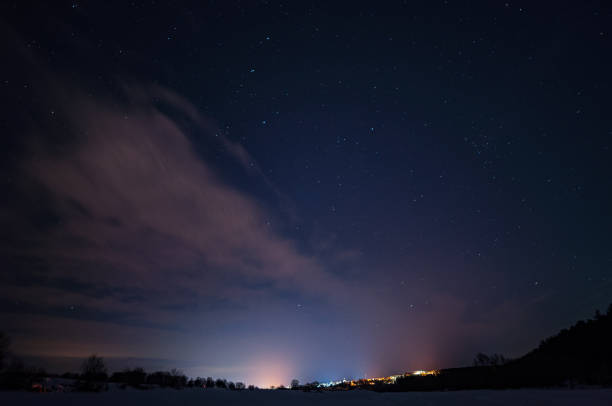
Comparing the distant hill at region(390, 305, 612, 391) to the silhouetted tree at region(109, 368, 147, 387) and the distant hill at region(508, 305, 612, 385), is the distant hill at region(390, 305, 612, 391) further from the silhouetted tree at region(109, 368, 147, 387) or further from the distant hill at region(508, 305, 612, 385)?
the silhouetted tree at region(109, 368, 147, 387)

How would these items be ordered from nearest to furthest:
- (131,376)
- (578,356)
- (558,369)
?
(131,376), (558,369), (578,356)

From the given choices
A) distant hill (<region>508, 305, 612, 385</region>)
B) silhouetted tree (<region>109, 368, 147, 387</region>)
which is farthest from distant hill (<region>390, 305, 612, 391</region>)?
silhouetted tree (<region>109, 368, 147, 387</region>)

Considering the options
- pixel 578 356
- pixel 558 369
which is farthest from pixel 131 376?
pixel 578 356

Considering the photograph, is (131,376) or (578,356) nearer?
(131,376)

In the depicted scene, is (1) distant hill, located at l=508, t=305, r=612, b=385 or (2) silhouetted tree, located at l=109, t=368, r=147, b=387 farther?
(1) distant hill, located at l=508, t=305, r=612, b=385

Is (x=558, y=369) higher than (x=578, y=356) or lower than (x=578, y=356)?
lower

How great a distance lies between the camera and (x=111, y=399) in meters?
7.50

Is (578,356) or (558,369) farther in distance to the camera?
(578,356)

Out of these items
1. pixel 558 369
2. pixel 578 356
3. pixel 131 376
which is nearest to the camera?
pixel 131 376

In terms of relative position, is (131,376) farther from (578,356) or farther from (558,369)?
(578,356)

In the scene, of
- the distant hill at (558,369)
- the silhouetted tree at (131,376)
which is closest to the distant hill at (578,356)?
the distant hill at (558,369)

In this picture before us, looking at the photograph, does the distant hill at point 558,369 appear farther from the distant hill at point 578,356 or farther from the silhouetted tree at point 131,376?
the silhouetted tree at point 131,376

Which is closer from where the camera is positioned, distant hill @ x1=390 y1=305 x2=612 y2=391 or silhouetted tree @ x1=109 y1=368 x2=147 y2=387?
silhouetted tree @ x1=109 y1=368 x2=147 y2=387

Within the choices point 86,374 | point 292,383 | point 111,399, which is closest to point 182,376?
point 86,374
